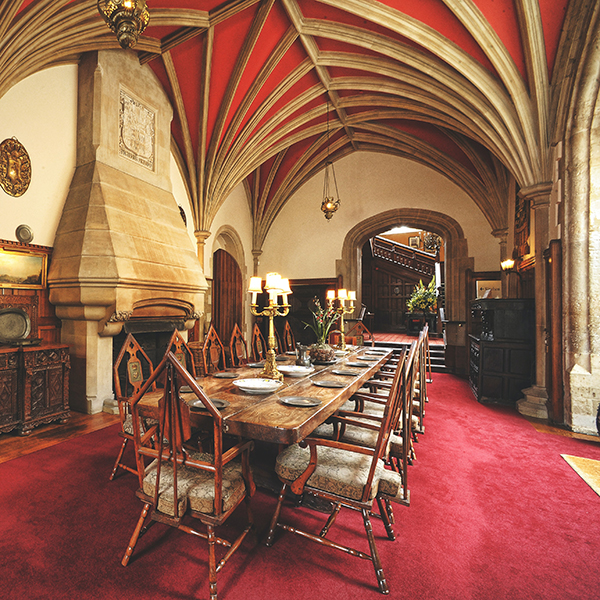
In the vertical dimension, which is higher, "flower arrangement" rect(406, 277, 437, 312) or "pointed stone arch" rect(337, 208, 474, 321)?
"pointed stone arch" rect(337, 208, 474, 321)

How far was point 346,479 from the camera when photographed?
1660 millimetres

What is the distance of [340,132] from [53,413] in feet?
26.3

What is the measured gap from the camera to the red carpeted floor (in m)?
1.56

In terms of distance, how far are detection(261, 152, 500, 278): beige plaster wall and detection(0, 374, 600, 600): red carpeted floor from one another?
591 centimetres

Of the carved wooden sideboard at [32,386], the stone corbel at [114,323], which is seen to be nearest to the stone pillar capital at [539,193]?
the stone corbel at [114,323]

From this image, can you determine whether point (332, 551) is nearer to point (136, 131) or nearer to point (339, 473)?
point (339, 473)

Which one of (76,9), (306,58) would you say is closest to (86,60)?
(76,9)

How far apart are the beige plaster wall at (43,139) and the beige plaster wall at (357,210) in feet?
18.1

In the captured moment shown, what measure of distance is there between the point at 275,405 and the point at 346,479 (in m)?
0.56

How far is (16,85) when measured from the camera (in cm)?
375

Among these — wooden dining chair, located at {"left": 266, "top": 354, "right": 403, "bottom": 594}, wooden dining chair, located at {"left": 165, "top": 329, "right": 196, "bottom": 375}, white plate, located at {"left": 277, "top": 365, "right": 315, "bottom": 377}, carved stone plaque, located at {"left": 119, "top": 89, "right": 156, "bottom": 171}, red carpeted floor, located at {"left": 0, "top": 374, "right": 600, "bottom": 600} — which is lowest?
red carpeted floor, located at {"left": 0, "top": 374, "right": 600, "bottom": 600}

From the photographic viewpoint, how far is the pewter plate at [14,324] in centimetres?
352

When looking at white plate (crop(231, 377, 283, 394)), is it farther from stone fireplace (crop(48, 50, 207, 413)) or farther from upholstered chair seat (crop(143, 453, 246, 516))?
stone fireplace (crop(48, 50, 207, 413))

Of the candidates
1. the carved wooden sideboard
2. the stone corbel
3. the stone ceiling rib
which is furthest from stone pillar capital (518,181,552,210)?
the carved wooden sideboard
